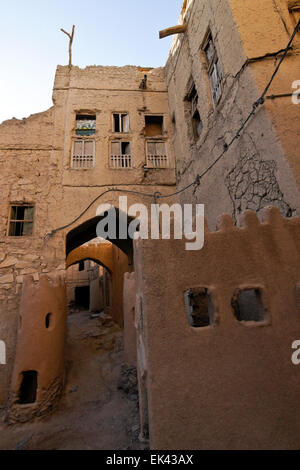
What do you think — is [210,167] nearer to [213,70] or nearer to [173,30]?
[213,70]

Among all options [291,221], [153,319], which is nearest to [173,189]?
[291,221]

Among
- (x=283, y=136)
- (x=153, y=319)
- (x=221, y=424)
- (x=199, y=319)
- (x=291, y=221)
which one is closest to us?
(x=221, y=424)

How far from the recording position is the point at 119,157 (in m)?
7.87

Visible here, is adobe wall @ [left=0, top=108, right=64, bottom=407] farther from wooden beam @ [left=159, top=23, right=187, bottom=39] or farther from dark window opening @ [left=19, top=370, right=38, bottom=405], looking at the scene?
wooden beam @ [left=159, top=23, right=187, bottom=39]

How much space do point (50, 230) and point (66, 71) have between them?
6370 millimetres

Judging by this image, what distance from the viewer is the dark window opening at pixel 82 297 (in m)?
21.2

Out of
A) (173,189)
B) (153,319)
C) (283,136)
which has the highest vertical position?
(173,189)

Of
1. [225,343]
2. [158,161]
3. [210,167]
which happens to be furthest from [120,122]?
[225,343]

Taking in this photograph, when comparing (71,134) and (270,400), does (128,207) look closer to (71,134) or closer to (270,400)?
(71,134)

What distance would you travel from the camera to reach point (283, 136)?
12.2ft

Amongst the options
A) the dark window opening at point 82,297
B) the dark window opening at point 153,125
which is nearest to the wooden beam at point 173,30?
the dark window opening at point 153,125

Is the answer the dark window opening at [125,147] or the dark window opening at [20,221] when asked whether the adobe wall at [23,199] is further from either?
the dark window opening at [125,147]

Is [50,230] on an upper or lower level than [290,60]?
lower

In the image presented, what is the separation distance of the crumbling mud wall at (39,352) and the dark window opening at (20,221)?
1.81 m
